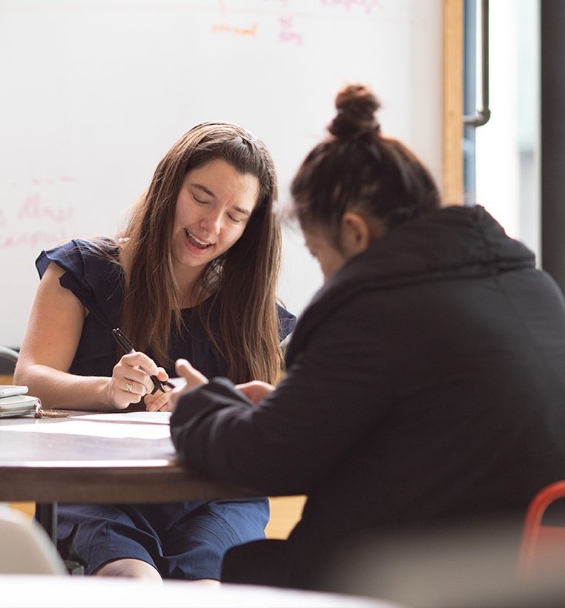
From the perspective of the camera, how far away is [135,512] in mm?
1854

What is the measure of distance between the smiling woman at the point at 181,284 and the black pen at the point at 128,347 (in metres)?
0.02

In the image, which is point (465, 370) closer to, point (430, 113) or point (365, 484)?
point (365, 484)

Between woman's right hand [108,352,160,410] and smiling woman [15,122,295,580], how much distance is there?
106 mm

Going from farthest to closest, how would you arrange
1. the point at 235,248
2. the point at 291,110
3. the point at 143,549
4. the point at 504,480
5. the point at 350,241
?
the point at 291,110 < the point at 235,248 < the point at 143,549 < the point at 350,241 < the point at 504,480

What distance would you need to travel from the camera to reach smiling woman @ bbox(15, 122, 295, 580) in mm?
2084

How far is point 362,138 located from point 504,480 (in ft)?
1.58

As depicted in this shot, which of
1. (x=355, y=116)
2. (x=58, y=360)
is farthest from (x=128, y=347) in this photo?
(x=355, y=116)

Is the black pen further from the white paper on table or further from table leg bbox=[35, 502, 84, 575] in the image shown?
table leg bbox=[35, 502, 84, 575]

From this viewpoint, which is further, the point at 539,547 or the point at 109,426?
the point at 109,426

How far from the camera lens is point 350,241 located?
1.31 m

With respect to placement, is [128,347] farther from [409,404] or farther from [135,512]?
[409,404]

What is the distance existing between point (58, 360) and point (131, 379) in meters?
0.34

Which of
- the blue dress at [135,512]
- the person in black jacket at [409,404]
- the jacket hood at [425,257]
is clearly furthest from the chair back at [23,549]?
the blue dress at [135,512]

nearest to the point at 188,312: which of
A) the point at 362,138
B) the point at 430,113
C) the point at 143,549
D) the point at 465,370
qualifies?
the point at 143,549
